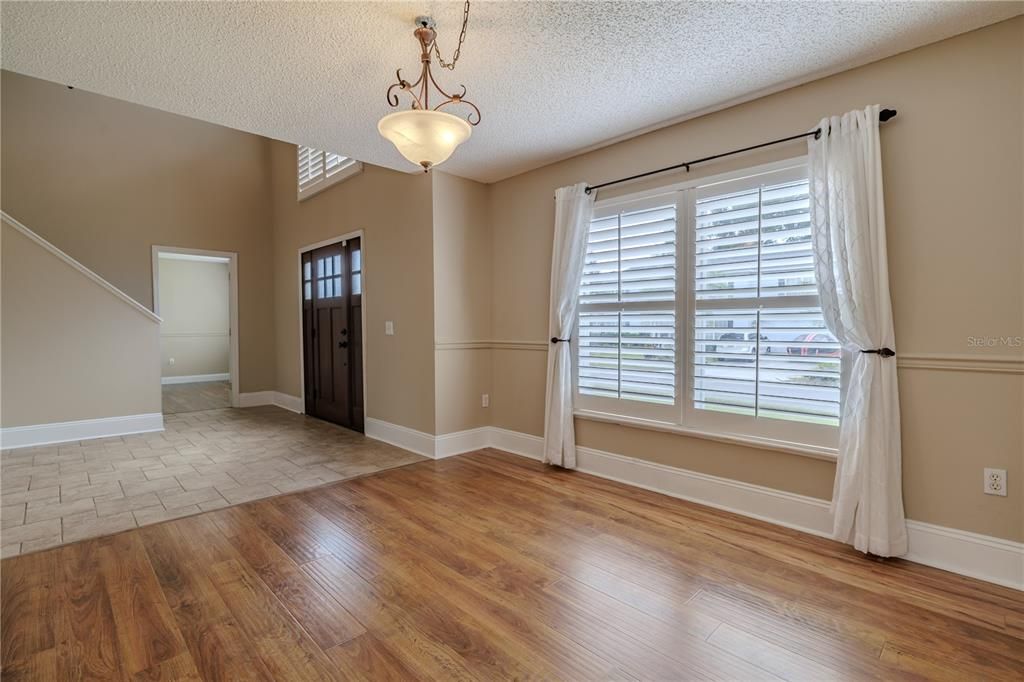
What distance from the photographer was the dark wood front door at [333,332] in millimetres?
5199

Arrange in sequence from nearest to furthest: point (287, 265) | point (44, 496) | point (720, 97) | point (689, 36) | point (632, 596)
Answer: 1. point (632, 596)
2. point (689, 36)
3. point (720, 97)
4. point (44, 496)
5. point (287, 265)

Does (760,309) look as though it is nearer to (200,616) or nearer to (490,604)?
(490,604)

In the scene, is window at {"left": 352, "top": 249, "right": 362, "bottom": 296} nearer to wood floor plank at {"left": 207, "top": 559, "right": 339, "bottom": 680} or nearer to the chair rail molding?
wood floor plank at {"left": 207, "top": 559, "right": 339, "bottom": 680}

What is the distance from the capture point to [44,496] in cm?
320

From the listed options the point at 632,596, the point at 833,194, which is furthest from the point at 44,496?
the point at 833,194

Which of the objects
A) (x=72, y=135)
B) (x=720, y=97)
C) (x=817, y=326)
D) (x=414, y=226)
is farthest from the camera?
(x=72, y=135)

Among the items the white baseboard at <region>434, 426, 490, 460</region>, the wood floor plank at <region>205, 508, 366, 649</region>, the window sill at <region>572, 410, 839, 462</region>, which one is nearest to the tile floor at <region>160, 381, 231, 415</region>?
the white baseboard at <region>434, 426, 490, 460</region>

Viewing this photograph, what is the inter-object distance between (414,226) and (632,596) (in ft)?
11.5

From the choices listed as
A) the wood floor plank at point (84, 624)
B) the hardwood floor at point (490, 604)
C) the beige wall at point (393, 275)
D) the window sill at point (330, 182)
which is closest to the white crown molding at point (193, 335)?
the window sill at point (330, 182)

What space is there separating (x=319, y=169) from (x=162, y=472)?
384 centimetres

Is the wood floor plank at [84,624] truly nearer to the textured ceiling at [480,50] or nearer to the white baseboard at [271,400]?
the textured ceiling at [480,50]

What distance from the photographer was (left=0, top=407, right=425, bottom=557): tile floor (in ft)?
9.29

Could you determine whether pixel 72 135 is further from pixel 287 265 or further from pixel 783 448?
pixel 783 448

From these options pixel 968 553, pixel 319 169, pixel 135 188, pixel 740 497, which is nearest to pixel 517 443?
pixel 740 497
